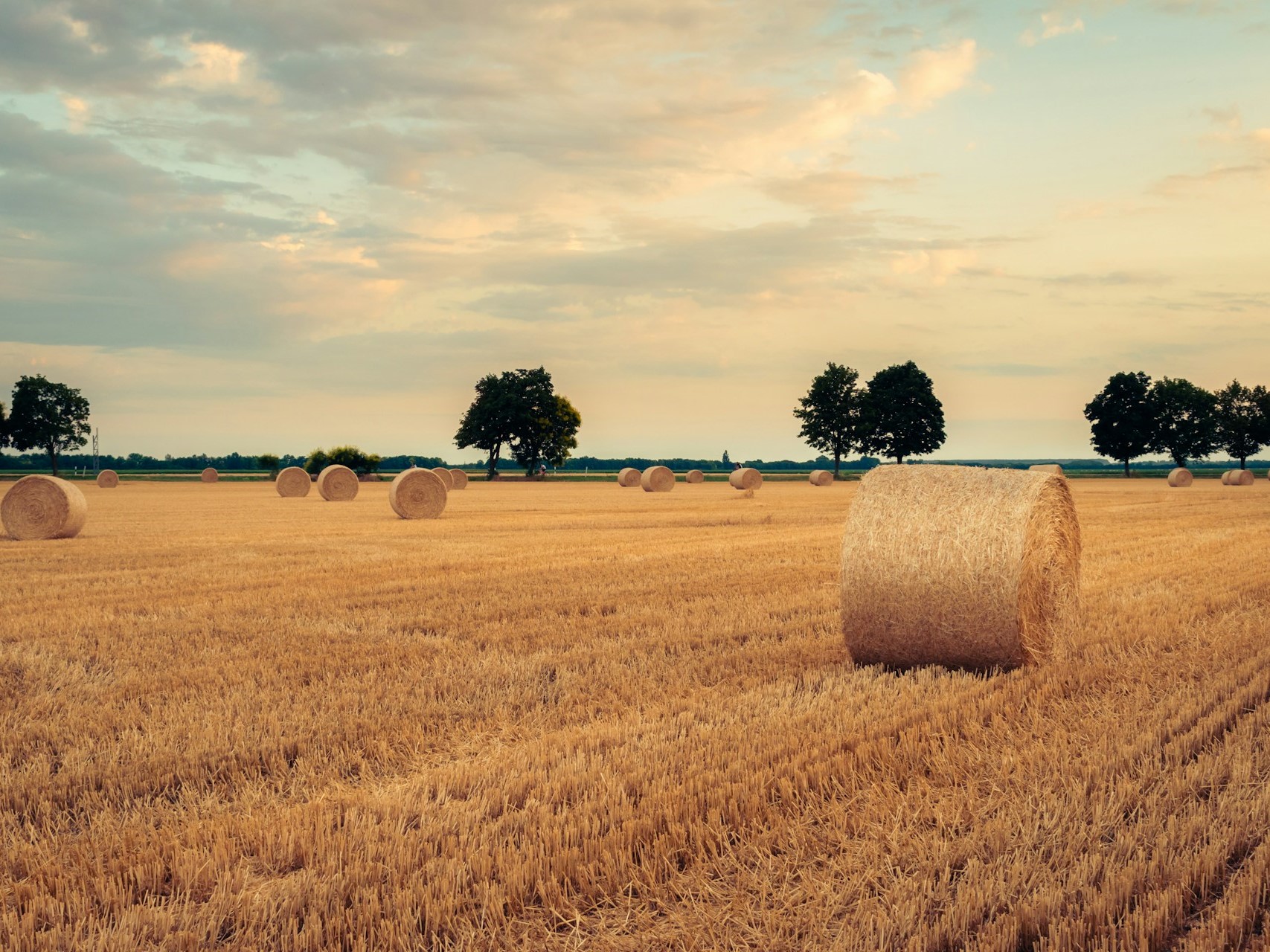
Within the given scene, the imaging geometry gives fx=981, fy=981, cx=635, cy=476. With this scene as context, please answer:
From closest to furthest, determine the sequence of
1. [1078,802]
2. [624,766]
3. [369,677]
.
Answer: [1078,802] → [624,766] → [369,677]

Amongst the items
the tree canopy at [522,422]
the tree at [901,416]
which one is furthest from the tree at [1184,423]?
the tree canopy at [522,422]

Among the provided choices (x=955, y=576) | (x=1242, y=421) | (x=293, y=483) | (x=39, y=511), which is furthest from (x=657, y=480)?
(x=1242, y=421)

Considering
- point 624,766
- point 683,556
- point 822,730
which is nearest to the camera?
point 624,766

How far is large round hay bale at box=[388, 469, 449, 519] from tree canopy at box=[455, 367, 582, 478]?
51726 millimetres

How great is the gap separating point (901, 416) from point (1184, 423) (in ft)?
90.1

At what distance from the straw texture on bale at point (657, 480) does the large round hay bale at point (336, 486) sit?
14.2m

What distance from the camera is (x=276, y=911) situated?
3.57m

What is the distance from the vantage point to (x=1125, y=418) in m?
90.3

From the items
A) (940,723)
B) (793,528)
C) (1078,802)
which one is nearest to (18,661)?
(940,723)

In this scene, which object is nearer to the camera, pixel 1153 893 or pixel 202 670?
pixel 1153 893

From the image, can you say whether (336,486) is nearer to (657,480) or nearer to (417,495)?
(417,495)

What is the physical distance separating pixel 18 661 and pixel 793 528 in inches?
645

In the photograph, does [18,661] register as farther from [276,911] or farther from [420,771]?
[276,911]

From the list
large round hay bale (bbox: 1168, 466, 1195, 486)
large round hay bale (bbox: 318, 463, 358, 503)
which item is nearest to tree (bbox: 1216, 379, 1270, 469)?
large round hay bale (bbox: 1168, 466, 1195, 486)
